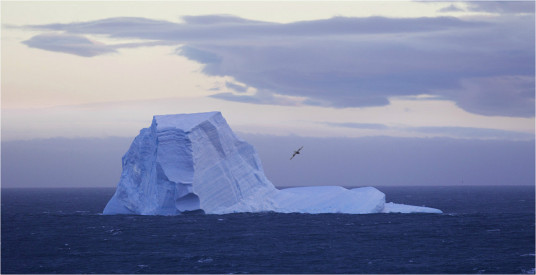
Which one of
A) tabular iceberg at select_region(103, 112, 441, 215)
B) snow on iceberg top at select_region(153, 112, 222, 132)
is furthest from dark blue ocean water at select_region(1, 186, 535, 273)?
snow on iceberg top at select_region(153, 112, 222, 132)

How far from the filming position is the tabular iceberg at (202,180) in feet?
A: 145

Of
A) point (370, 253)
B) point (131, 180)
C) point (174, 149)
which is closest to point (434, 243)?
point (370, 253)

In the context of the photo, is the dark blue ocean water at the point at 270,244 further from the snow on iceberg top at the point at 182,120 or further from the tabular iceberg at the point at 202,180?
the snow on iceberg top at the point at 182,120

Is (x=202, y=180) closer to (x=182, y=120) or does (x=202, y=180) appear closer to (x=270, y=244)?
(x=182, y=120)

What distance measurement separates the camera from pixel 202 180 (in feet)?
145

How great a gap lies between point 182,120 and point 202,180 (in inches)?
169

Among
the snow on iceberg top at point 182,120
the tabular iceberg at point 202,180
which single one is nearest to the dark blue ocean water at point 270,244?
the tabular iceberg at point 202,180

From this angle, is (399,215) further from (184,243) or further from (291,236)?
(184,243)

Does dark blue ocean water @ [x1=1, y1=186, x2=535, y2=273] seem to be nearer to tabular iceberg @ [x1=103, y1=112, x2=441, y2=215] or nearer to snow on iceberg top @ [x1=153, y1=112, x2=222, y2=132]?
tabular iceberg @ [x1=103, y1=112, x2=441, y2=215]

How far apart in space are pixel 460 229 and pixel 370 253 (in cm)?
1090

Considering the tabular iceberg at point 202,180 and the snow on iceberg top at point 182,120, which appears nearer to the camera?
the tabular iceberg at point 202,180

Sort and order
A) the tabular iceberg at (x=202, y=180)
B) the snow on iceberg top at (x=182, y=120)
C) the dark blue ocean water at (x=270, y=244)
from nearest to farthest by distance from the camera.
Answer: the dark blue ocean water at (x=270, y=244)
the tabular iceberg at (x=202, y=180)
the snow on iceberg top at (x=182, y=120)

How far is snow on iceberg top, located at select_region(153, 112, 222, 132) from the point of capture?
45.1 m

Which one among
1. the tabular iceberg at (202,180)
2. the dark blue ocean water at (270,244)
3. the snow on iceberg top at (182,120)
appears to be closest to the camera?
the dark blue ocean water at (270,244)
